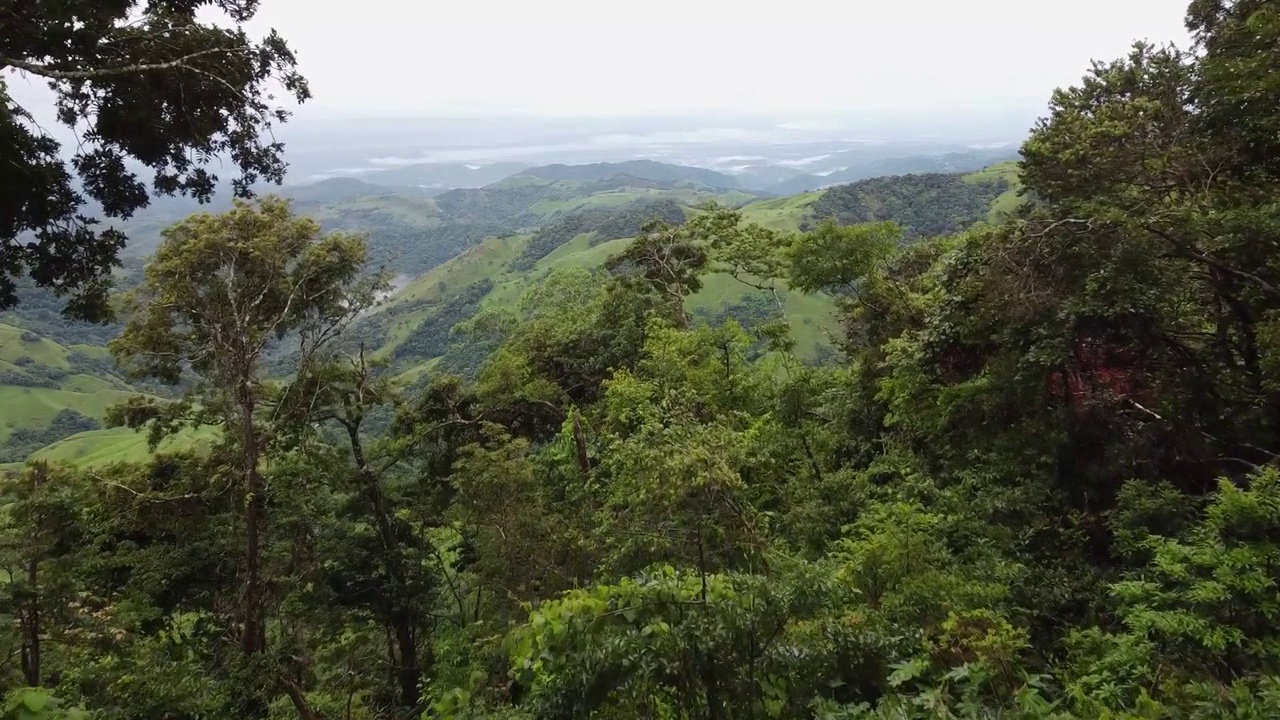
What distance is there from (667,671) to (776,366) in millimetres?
12699

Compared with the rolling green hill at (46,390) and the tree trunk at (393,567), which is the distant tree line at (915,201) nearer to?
the tree trunk at (393,567)

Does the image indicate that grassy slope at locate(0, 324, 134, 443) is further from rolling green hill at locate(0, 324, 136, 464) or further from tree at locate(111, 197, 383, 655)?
tree at locate(111, 197, 383, 655)

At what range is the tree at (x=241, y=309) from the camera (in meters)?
11.1

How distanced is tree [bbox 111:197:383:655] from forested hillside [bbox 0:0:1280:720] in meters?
0.07

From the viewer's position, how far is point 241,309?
11492 millimetres

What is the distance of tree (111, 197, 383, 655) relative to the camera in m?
11.1

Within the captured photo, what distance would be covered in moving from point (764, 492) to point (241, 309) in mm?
10186

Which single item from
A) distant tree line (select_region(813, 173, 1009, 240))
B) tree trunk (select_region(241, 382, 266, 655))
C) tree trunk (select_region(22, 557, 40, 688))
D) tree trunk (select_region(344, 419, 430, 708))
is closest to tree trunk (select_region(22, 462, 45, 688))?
tree trunk (select_region(22, 557, 40, 688))

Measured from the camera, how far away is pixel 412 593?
1364cm

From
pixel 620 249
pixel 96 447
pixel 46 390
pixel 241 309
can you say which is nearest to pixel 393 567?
pixel 241 309

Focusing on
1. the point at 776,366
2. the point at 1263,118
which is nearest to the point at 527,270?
the point at 776,366

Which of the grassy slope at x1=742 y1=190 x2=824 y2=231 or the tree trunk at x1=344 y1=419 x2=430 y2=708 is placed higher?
the grassy slope at x1=742 y1=190 x2=824 y2=231

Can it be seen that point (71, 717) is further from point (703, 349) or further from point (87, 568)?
point (703, 349)

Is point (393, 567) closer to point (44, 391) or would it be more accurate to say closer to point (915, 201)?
point (915, 201)
